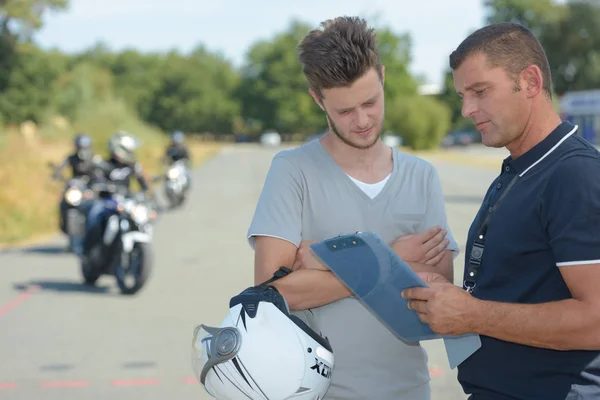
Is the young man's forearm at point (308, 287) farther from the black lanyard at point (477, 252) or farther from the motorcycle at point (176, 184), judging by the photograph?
the motorcycle at point (176, 184)

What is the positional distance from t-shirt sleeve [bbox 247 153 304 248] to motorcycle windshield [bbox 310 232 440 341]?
310 mm

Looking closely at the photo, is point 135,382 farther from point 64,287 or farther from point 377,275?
point 64,287

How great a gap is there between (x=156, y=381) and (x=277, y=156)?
4.13 meters

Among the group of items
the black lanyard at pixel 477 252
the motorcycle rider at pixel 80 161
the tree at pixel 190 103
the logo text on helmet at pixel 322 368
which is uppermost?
the black lanyard at pixel 477 252

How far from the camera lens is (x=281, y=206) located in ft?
9.63

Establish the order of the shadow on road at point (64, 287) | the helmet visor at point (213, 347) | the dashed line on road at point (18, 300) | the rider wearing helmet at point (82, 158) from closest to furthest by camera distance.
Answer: the helmet visor at point (213, 347) → the dashed line on road at point (18, 300) → the shadow on road at point (64, 287) → the rider wearing helmet at point (82, 158)

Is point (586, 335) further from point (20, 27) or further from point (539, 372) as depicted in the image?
point (20, 27)

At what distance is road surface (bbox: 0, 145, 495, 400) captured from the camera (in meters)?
6.75

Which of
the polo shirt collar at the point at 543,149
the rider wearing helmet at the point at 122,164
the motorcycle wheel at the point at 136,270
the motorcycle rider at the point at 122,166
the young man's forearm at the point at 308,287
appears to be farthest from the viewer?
the rider wearing helmet at the point at 122,164

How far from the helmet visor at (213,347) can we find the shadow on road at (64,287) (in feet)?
27.0

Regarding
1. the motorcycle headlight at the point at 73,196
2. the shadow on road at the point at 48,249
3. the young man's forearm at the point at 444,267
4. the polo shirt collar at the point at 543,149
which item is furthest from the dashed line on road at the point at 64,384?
the shadow on road at the point at 48,249

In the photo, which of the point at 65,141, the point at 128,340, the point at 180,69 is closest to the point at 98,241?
the point at 128,340

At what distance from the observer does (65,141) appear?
166 feet

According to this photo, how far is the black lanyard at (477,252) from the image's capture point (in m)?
2.55
